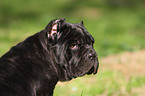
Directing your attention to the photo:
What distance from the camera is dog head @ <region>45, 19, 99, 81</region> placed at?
4.52 metres

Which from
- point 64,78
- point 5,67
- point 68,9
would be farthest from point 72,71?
point 68,9

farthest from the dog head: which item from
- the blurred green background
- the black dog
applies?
the blurred green background

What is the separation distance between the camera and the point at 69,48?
15.2 ft

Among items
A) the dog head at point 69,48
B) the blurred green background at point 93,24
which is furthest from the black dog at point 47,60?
the blurred green background at point 93,24

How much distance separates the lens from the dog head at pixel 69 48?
178 inches

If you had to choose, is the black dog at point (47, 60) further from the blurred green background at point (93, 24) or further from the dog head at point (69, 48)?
the blurred green background at point (93, 24)

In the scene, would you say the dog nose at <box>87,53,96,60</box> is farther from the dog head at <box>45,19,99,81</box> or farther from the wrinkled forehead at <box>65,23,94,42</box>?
the wrinkled forehead at <box>65,23,94,42</box>

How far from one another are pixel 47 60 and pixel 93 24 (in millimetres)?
12895

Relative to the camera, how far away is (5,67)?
4.08 m

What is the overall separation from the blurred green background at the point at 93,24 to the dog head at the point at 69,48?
1886 mm

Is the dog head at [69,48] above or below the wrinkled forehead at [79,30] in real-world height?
below

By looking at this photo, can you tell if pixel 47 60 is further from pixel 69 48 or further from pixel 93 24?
pixel 93 24

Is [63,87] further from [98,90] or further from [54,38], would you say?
[54,38]

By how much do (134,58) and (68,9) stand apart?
1202 cm
